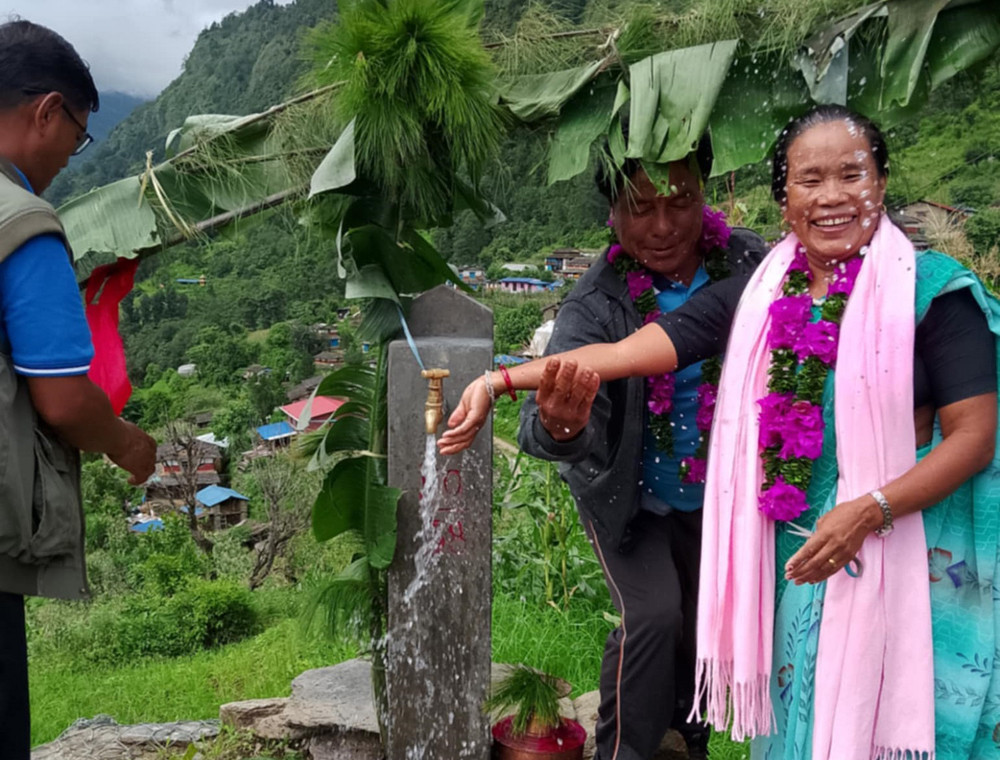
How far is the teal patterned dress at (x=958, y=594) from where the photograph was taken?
69.4 inches

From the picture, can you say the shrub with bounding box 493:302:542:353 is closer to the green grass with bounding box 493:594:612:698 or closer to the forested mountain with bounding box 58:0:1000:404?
the forested mountain with bounding box 58:0:1000:404

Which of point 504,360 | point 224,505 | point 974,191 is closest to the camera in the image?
point 504,360

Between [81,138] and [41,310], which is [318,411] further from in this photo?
[41,310]

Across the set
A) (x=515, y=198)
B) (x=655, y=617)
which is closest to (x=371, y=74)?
(x=515, y=198)

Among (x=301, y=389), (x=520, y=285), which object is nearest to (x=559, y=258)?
(x=520, y=285)

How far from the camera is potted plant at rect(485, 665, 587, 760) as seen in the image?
2816 millimetres

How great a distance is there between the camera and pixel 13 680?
185cm

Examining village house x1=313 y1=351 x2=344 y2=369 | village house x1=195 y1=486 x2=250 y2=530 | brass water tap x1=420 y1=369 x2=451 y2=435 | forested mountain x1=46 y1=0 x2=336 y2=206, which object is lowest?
village house x1=195 y1=486 x2=250 y2=530

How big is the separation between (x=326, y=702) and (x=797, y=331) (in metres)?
2.26

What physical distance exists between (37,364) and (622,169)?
1.50 m

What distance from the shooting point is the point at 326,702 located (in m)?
3.26

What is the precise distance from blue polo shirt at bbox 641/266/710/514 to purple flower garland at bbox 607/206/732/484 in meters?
0.02

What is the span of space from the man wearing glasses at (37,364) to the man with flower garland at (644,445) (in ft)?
3.49

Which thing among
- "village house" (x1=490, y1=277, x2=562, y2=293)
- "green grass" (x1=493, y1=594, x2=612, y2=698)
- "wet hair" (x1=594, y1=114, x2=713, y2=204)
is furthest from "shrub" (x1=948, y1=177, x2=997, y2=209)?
"wet hair" (x1=594, y1=114, x2=713, y2=204)
